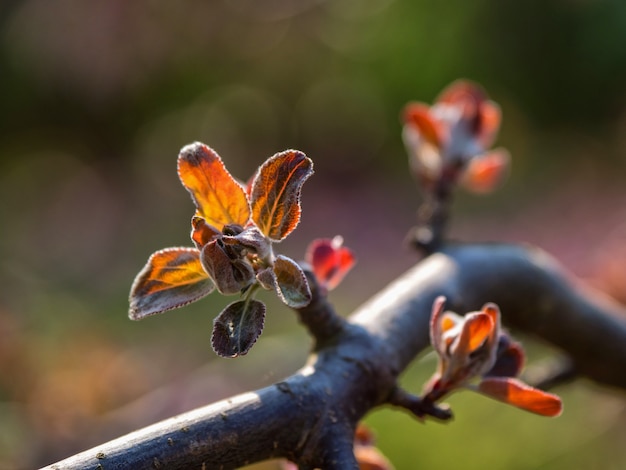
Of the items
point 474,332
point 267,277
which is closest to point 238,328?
point 267,277

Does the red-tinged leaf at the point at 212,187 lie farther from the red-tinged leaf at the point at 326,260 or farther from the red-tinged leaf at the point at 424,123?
the red-tinged leaf at the point at 424,123

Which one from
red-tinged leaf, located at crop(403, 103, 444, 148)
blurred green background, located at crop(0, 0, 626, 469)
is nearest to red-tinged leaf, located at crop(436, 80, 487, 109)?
red-tinged leaf, located at crop(403, 103, 444, 148)

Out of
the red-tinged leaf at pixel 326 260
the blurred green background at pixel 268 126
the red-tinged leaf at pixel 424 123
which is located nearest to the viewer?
the red-tinged leaf at pixel 326 260

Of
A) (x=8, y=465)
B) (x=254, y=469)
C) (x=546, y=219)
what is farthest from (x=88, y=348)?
(x=546, y=219)

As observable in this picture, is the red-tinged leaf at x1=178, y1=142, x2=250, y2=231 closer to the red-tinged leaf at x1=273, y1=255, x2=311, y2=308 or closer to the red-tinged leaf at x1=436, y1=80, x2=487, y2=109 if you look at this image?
the red-tinged leaf at x1=273, y1=255, x2=311, y2=308

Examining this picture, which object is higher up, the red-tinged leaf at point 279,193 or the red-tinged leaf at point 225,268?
the red-tinged leaf at point 279,193

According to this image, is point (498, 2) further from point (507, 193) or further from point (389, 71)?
point (507, 193)

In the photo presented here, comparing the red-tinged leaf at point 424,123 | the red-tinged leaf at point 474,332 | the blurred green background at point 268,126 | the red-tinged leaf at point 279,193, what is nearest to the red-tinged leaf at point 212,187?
the red-tinged leaf at point 279,193

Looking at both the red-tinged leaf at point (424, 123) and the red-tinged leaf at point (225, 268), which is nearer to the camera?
the red-tinged leaf at point (225, 268)
